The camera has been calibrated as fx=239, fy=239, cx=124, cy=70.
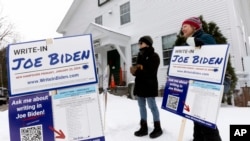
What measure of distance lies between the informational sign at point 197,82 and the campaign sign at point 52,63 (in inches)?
43.2

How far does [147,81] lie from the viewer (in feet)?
12.2

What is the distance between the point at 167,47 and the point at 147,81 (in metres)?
7.53

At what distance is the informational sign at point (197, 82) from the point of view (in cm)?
248

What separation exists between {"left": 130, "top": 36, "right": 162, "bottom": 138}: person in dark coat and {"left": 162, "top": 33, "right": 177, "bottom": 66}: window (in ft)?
23.3

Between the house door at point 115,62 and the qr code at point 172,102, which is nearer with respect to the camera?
the qr code at point 172,102

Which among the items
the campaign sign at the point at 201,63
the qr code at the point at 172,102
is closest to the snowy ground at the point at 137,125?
the qr code at the point at 172,102

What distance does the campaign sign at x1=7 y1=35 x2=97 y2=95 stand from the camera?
87.9 inches

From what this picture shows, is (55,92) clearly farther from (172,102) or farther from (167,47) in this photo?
(167,47)

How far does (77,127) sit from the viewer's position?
221 centimetres

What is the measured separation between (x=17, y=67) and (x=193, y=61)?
1881mm

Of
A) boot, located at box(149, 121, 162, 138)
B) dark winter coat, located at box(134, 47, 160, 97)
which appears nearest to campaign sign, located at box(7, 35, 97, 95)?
dark winter coat, located at box(134, 47, 160, 97)

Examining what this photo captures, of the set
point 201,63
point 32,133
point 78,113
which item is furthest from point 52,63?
point 201,63

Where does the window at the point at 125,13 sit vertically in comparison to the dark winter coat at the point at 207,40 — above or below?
above

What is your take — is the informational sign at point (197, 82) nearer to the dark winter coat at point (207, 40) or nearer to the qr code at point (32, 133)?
the dark winter coat at point (207, 40)
